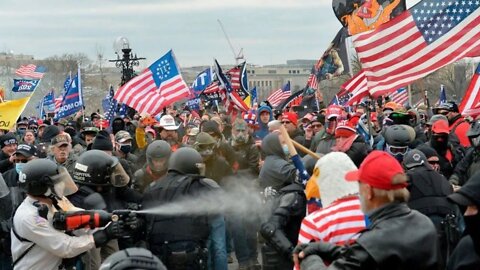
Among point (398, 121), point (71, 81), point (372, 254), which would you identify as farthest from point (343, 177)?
point (71, 81)

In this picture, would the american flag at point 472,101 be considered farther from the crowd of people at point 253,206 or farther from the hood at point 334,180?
the hood at point 334,180

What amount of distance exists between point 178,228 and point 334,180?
240cm

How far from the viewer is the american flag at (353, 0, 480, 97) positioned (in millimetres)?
9133

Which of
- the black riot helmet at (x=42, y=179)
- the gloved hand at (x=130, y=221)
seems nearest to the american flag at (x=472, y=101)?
the gloved hand at (x=130, y=221)

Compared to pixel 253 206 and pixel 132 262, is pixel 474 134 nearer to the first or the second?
pixel 253 206

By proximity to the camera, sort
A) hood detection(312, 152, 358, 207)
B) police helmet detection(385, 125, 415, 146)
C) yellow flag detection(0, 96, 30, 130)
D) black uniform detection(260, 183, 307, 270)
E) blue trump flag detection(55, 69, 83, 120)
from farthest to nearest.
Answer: blue trump flag detection(55, 69, 83, 120)
yellow flag detection(0, 96, 30, 130)
police helmet detection(385, 125, 415, 146)
black uniform detection(260, 183, 307, 270)
hood detection(312, 152, 358, 207)

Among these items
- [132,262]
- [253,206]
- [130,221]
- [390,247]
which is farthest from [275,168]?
[132,262]

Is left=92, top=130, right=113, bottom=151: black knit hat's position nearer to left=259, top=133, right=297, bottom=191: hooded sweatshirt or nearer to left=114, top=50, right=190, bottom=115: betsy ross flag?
left=259, top=133, right=297, bottom=191: hooded sweatshirt

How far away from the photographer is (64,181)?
6.52 metres

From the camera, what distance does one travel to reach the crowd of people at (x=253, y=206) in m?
4.43

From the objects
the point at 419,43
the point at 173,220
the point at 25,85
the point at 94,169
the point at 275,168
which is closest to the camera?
the point at 173,220

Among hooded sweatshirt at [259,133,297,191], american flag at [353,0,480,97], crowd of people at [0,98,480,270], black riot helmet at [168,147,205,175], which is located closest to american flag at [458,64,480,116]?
crowd of people at [0,98,480,270]

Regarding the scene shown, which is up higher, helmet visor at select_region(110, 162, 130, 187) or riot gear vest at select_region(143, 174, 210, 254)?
helmet visor at select_region(110, 162, 130, 187)

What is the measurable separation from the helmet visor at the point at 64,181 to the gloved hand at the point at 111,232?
0.54 m
